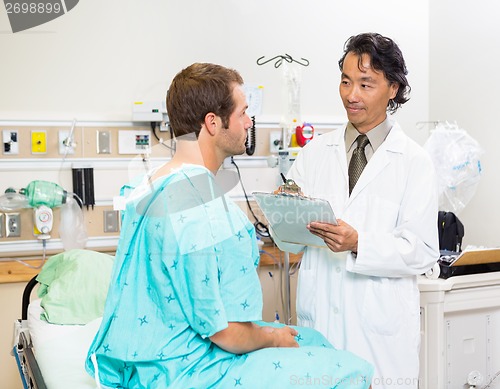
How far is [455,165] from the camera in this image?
3076mm

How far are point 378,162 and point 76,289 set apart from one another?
3.87ft

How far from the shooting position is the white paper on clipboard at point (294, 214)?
1.70 metres

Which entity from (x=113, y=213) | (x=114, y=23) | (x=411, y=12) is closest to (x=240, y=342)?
(x=113, y=213)

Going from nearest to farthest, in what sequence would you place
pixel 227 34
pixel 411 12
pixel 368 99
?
pixel 368 99 < pixel 227 34 < pixel 411 12

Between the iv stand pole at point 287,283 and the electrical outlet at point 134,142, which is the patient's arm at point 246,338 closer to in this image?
the iv stand pole at point 287,283

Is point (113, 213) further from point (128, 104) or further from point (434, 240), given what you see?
point (434, 240)

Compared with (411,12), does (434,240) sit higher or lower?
lower

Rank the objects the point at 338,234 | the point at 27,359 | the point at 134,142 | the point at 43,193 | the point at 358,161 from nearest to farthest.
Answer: the point at 338,234 < the point at 27,359 < the point at 358,161 < the point at 43,193 < the point at 134,142

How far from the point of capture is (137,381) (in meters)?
1.34

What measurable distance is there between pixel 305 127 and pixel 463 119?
91 cm

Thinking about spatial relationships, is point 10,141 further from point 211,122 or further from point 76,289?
point 211,122

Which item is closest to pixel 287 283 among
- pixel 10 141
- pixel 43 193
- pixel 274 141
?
pixel 274 141

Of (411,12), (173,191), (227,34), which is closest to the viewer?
(173,191)

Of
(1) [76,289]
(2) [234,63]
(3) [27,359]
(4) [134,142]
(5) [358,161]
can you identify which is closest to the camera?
(3) [27,359]
